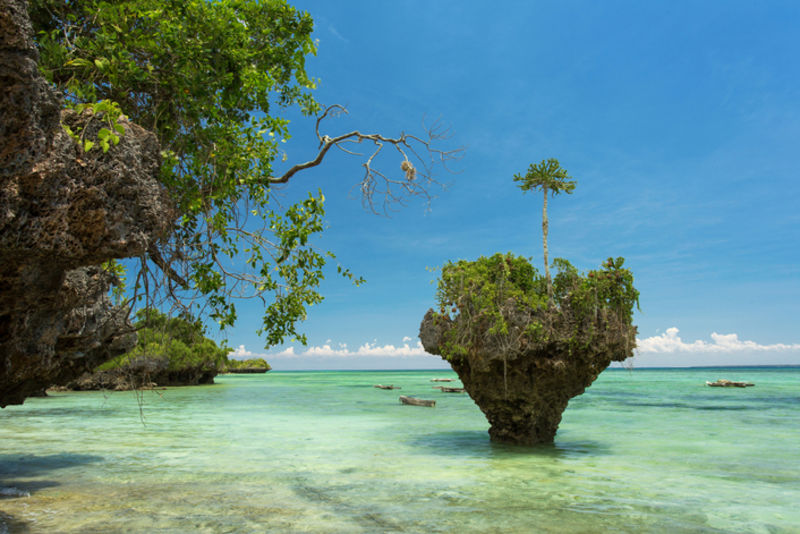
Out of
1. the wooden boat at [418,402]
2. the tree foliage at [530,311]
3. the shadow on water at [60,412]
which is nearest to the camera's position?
the tree foliage at [530,311]

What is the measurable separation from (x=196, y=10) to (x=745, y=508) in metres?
11.5

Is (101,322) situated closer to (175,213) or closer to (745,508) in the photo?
(175,213)

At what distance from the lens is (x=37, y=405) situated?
30047 millimetres

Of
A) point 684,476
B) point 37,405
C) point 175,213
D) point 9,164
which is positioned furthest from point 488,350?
point 37,405

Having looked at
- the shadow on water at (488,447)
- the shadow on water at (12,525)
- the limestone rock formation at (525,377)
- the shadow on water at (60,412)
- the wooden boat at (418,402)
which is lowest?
the wooden boat at (418,402)

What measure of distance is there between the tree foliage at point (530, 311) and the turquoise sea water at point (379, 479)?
9.75 ft

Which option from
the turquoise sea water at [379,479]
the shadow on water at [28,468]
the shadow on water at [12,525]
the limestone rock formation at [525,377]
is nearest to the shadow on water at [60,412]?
the turquoise sea water at [379,479]

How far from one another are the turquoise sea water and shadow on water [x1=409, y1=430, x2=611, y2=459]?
0.31ft

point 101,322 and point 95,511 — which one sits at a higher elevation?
point 101,322

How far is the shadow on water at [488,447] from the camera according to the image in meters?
13.9

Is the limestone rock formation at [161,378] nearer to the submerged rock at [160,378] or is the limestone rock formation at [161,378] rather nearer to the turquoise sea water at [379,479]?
the submerged rock at [160,378]

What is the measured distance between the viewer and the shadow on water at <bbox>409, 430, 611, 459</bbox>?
13867mm

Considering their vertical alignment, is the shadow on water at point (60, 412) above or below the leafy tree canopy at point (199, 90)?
below

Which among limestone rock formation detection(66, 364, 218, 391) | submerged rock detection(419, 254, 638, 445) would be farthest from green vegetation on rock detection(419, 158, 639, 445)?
limestone rock formation detection(66, 364, 218, 391)
